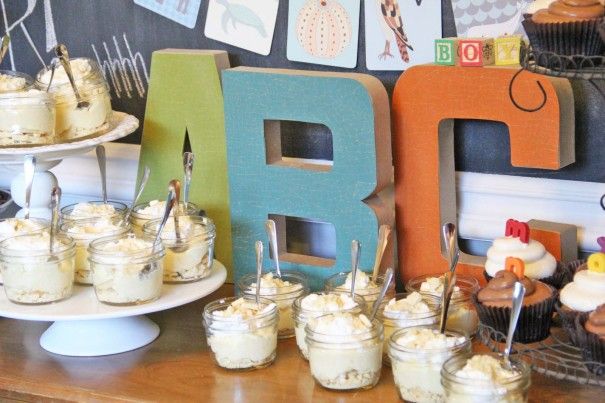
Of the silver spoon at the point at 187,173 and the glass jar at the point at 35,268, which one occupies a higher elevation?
the silver spoon at the point at 187,173

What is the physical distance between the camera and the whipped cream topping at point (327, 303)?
183cm

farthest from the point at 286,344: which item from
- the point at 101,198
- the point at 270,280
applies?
the point at 101,198

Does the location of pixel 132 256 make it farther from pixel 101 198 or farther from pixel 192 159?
pixel 101 198

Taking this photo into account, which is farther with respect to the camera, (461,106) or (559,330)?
(461,106)

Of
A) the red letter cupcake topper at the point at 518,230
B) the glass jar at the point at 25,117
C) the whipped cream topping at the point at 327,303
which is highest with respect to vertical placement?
the glass jar at the point at 25,117

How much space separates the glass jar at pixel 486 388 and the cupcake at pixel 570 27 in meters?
0.44

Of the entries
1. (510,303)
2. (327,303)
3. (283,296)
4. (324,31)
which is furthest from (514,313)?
(324,31)

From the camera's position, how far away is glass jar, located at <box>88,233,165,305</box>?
1.88 m

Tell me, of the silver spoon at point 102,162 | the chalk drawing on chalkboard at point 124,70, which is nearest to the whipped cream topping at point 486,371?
the silver spoon at point 102,162

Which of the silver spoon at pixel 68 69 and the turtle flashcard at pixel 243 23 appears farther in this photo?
Result: the turtle flashcard at pixel 243 23

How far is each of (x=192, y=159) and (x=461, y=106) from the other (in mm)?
547

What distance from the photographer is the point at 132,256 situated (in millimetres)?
1876

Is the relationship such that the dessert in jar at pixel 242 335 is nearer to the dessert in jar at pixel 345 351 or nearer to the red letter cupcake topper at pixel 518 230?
the dessert in jar at pixel 345 351

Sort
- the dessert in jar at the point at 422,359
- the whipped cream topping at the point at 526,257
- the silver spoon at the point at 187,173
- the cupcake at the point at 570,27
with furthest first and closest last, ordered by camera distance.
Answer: the silver spoon at the point at 187,173, the whipped cream topping at the point at 526,257, the dessert in jar at the point at 422,359, the cupcake at the point at 570,27
